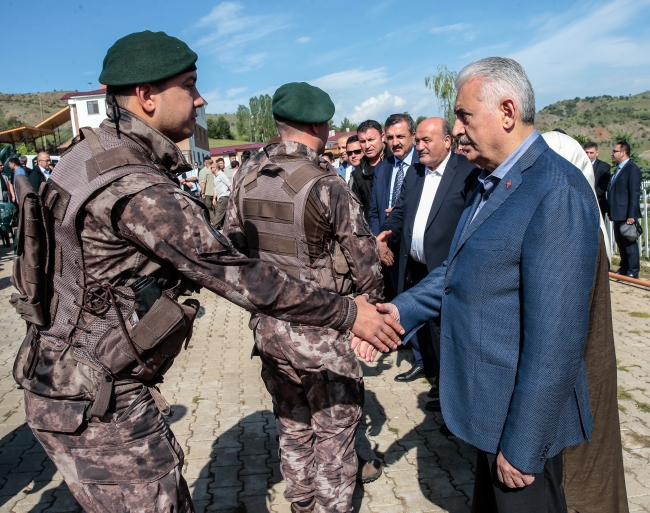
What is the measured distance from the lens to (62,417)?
1.84 metres

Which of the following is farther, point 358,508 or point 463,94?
point 358,508

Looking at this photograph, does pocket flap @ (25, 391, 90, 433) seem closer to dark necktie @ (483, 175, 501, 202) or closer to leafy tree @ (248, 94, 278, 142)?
dark necktie @ (483, 175, 501, 202)

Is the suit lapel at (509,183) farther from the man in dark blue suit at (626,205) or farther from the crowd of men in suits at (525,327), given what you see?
the man in dark blue suit at (626,205)

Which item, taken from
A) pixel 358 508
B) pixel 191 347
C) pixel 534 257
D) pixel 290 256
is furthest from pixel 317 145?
pixel 191 347

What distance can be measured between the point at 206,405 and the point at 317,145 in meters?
2.82

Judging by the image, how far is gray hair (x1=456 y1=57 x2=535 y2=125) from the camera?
1.90 m

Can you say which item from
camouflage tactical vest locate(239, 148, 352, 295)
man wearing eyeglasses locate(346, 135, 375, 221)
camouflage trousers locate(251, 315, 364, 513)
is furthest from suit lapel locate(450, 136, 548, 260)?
man wearing eyeglasses locate(346, 135, 375, 221)

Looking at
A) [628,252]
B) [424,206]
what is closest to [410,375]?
[424,206]

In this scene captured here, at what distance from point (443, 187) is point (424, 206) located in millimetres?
279

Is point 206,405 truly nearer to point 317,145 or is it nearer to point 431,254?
point 431,254

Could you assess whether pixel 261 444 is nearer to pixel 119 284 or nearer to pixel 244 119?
pixel 119 284

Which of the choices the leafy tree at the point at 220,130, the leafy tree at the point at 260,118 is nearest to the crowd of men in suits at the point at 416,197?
the leafy tree at the point at 260,118

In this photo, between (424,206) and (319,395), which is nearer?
(319,395)

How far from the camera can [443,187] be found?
4316 mm
